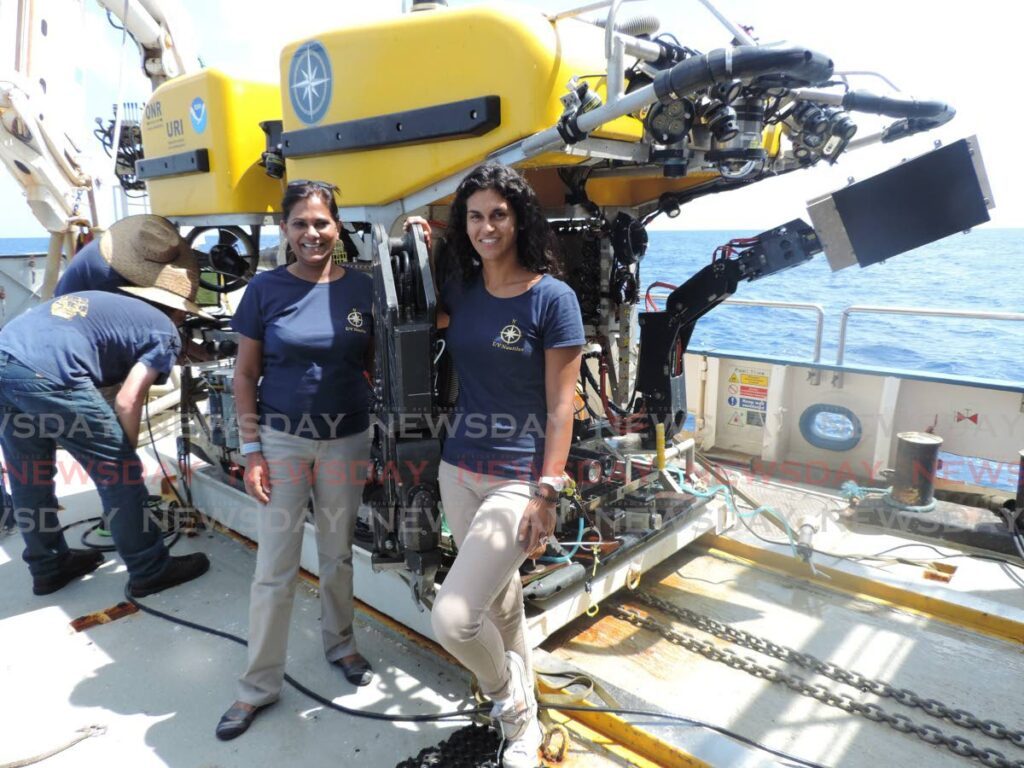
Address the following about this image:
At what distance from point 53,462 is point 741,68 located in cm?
374

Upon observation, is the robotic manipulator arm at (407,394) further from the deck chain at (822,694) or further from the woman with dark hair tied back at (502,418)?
the deck chain at (822,694)

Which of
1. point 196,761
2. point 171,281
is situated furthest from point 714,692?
point 171,281

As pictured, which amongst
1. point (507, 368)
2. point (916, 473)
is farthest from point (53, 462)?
point (916, 473)

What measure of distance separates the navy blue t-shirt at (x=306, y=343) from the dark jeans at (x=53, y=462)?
1234mm

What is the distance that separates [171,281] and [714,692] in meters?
3.56

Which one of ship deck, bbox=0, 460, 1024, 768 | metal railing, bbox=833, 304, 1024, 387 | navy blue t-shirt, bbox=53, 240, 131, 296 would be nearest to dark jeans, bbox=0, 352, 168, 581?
ship deck, bbox=0, 460, 1024, 768

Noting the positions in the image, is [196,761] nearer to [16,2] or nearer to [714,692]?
[714,692]

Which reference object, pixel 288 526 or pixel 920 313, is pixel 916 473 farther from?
pixel 288 526

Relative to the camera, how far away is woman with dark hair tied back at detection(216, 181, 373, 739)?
98.7 inches

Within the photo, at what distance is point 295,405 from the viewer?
2527mm

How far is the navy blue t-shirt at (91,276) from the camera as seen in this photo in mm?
3723

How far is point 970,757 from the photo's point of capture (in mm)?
2426

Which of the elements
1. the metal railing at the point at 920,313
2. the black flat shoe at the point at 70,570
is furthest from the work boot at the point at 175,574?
the metal railing at the point at 920,313

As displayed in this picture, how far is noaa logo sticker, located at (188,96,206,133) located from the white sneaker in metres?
3.28
